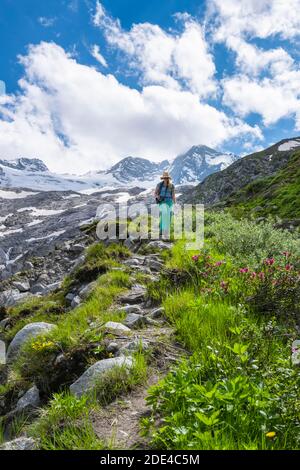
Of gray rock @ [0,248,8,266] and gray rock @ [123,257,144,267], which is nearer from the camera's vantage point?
gray rock @ [123,257,144,267]

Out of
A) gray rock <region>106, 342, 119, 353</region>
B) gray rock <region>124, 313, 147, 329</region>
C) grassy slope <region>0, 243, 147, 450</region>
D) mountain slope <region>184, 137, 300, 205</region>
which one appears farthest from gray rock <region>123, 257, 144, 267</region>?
mountain slope <region>184, 137, 300, 205</region>

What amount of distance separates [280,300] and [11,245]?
128 meters

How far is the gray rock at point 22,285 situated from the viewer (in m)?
16.4

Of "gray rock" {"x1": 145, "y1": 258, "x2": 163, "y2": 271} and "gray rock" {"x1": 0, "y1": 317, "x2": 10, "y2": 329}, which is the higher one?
"gray rock" {"x1": 145, "y1": 258, "x2": 163, "y2": 271}

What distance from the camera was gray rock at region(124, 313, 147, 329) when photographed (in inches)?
226

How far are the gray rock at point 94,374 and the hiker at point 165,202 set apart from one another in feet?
32.1

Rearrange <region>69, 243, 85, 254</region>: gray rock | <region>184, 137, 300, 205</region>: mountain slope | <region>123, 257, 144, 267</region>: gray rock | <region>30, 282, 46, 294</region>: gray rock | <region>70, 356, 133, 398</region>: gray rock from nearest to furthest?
<region>70, 356, 133, 398</region>: gray rock, <region>123, 257, 144, 267</region>: gray rock, <region>30, 282, 46, 294</region>: gray rock, <region>69, 243, 85, 254</region>: gray rock, <region>184, 137, 300, 205</region>: mountain slope

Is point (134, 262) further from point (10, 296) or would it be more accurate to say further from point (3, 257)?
point (3, 257)

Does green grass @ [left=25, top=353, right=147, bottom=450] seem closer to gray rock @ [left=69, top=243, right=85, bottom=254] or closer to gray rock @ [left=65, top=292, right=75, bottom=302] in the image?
gray rock @ [left=65, top=292, right=75, bottom=302]

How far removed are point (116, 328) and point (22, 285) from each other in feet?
41.3

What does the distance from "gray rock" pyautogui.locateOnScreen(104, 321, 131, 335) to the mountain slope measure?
8773cm

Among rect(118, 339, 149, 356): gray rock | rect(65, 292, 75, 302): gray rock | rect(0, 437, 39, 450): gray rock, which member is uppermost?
rect(118, 339, 149, 356): gray rock

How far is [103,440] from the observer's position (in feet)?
10.2
